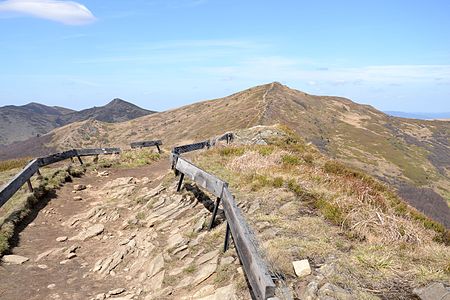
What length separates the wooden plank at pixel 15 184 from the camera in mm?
11188

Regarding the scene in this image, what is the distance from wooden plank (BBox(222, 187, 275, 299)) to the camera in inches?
186

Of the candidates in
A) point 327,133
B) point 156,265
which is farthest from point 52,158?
point 327,133

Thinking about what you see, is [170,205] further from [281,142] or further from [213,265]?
[281,142]

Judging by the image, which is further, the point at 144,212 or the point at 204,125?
the point at 204,125

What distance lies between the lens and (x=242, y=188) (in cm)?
1153

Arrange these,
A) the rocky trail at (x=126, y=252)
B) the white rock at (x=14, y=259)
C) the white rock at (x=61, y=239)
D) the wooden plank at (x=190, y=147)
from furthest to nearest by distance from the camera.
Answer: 1. the wooden plank at (x=190, y=147)
2. the white rock at (x=61, y=239)
3. the white rock at (x=14, y=259)
4. the rocky trail at (x=126, y=252)

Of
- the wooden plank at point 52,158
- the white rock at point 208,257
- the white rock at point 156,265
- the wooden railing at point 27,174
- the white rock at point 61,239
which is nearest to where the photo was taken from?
the white rock at point 208,257

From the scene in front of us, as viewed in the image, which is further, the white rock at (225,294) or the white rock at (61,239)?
the white rock at (61,239)

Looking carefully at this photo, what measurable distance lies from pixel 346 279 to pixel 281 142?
17968 mm

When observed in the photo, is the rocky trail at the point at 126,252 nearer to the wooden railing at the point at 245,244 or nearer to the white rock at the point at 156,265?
the white rock at the point at 156,265

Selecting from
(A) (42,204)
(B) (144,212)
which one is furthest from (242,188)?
(A) (42,204)

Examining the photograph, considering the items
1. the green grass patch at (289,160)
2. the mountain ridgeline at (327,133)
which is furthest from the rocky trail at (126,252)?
the mountain ridgeline at (327,133)

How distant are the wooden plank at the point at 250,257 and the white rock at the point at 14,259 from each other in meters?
5.82

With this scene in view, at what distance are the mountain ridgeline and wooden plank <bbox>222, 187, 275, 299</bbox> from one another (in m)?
57.3
